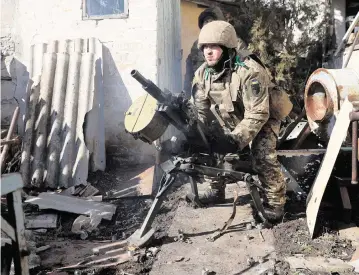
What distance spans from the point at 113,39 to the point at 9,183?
158 inches

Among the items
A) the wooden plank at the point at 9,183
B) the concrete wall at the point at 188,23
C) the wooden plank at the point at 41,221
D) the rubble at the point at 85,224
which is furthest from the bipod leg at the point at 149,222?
the concrete wall at the point at 188,23

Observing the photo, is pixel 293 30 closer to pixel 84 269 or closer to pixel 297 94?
pixel 297 94

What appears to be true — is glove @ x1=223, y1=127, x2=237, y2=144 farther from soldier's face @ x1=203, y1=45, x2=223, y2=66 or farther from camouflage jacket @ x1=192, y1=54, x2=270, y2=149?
soldier's face @ x1=203, y1=45, x2=223, y2=66

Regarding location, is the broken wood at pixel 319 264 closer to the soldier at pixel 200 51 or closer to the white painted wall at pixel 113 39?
the white painted wall at pixel 113 39

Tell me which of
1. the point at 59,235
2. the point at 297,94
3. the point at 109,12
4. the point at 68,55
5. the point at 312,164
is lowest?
the point at 59,235

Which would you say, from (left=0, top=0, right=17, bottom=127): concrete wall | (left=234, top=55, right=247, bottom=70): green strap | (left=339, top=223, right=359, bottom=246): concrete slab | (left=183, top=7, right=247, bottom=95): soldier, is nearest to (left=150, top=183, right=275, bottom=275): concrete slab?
(left=339, top=223, right=359, bottom=246): concrete slab

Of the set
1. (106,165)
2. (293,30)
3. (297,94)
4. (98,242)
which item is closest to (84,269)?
(98,242)

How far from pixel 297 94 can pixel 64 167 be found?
19.1 feet

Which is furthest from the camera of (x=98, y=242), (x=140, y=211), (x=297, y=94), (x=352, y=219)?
(x=297, y=94)

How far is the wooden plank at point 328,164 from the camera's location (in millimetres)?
3992

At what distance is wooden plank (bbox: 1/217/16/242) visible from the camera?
2150 millimetres

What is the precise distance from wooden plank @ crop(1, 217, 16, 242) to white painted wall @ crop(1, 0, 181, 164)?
3.68m

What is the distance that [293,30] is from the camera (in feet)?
31.1

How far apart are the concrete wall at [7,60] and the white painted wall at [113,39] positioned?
0.25 ft
